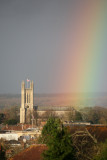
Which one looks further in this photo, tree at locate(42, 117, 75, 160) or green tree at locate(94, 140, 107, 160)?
tree at locate(42, 117, 75, 160)

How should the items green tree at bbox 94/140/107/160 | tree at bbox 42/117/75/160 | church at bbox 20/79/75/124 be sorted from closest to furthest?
green tree at bbox 94/140/107/160 → tree at bbox 42/117/75/160 → church at bbox 20/79/75/124

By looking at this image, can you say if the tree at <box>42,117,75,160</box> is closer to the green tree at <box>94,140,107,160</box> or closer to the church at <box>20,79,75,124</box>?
the green tree at <box>94,140,107,160</box>

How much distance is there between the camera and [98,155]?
13789 millimetres

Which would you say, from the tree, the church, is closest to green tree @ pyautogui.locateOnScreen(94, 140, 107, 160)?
the tree

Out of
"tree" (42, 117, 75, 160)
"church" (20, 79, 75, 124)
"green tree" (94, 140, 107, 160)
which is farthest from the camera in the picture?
"church" (20, 79, 75, 124)

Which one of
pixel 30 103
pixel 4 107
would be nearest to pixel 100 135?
pixel 30 103

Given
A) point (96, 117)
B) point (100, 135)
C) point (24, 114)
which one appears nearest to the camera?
point (100, 135)

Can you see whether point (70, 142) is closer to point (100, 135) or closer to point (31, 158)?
point (31, 158)

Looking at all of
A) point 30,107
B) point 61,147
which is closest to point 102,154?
point 61,147

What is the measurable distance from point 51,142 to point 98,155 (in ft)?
8.74

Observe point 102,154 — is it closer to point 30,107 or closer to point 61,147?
point 61,147

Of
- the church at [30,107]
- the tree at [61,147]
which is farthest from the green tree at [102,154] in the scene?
the church at [30,107]

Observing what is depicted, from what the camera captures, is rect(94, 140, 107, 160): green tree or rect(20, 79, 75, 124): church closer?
rect(94, 140, 107, 160): green tree

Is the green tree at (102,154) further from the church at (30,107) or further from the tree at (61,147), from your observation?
the church at (30,107)
